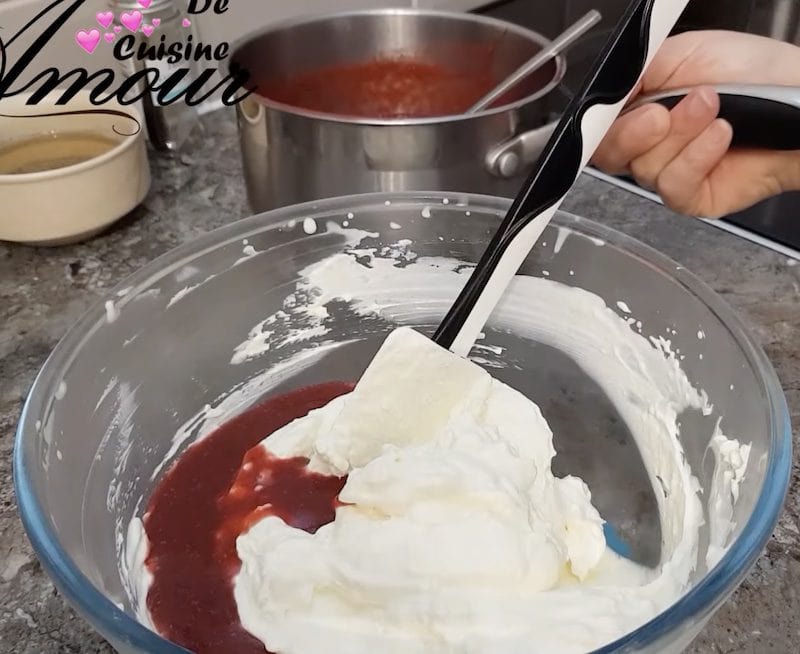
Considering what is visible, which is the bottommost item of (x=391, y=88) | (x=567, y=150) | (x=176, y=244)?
(x=176, y=244)

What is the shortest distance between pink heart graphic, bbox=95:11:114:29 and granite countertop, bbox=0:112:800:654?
0.18 metres

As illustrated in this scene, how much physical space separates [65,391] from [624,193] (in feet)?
2.34

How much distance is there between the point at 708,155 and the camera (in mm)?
867

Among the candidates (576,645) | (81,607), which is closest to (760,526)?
(576,645)

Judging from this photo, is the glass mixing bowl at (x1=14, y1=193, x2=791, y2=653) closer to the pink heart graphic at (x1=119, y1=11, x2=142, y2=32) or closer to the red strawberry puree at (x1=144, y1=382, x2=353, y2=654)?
the red strawberry puree at (x1=144, y1=382, x2=353, y2=654)

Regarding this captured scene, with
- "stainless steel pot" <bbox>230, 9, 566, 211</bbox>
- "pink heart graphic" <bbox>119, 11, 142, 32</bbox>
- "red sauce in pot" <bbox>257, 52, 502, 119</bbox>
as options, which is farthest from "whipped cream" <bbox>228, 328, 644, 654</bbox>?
"pink heart graphic" <bbox>119, 11, 142, 32</bbox>

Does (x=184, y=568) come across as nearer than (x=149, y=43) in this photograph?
Yes

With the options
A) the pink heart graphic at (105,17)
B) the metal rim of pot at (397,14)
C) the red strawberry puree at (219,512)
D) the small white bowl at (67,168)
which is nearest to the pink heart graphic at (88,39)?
the pink heart graphic at (105,17)

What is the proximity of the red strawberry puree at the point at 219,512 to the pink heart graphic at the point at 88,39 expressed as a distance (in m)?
0.62

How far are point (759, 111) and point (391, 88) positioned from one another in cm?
43

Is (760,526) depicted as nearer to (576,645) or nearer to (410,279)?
(576,645)

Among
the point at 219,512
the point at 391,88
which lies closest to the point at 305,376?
the point at 219,512

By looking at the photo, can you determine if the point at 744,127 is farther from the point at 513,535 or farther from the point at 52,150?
the point at 52,150

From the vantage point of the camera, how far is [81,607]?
1.42 feet
